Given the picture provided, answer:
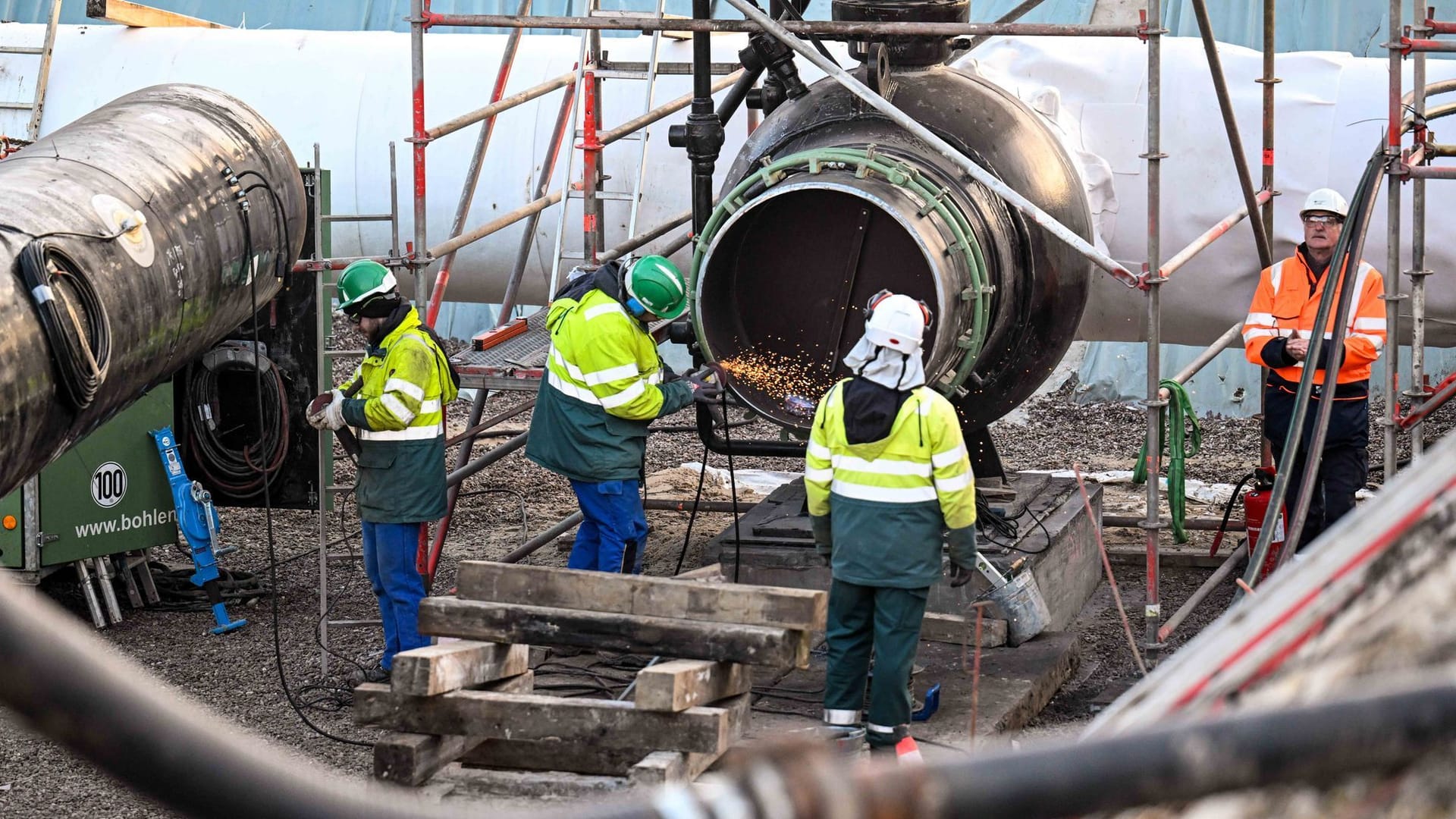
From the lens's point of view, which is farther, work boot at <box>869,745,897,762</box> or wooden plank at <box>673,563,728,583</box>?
wooden plank at <box>673,563,728,583</box>

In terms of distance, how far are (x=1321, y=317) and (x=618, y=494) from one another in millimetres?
2953

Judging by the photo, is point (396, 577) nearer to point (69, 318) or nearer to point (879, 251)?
point (69, 318)

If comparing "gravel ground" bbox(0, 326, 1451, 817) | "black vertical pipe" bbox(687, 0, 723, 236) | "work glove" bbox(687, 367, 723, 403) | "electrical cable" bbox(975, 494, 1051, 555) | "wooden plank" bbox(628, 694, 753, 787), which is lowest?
"gravel ground" bbox(0, 326, 1451, 817)

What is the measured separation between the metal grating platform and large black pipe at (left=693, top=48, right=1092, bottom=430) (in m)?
0.95

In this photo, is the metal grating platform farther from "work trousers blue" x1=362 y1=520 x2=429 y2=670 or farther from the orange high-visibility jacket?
the orange high-visibility jacket

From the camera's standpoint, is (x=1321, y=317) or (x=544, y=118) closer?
(x=1321, y=317)

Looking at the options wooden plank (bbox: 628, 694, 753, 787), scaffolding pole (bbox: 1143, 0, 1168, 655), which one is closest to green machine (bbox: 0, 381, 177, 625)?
wooden plank (bbox: 628, 694, 753, 787)

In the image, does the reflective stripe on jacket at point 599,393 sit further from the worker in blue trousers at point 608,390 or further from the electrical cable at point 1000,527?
the electrical cable at point 1000,527

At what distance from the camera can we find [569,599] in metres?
5.53

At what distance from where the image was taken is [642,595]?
5465 mm

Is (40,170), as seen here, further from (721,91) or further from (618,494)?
(721,91)

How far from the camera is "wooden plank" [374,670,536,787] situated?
5.10 meters

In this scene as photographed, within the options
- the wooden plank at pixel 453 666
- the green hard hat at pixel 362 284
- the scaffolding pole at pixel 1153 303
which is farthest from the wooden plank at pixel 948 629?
the green hard hat at pixel 362 284

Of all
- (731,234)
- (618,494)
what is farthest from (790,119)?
(618,494)
